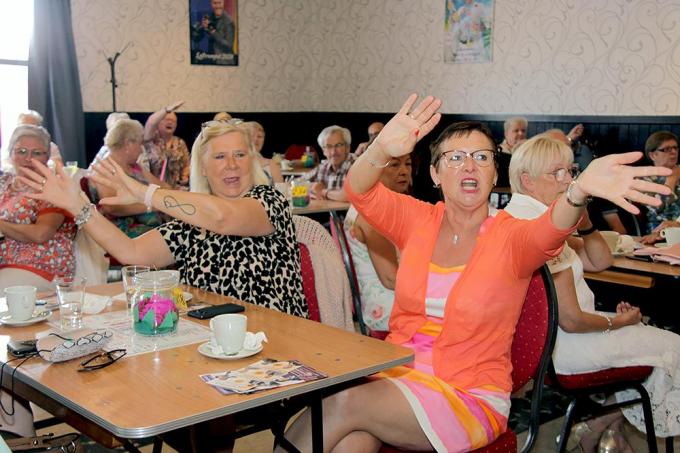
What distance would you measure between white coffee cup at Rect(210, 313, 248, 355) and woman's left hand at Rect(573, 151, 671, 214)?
816mm

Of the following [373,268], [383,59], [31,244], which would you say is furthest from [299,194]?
[383,59]

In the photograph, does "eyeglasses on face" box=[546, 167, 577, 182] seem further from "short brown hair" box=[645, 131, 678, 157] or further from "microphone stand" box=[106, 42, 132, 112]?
"microphone stand" box=[106, 42, 132, 112]

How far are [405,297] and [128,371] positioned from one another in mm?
790

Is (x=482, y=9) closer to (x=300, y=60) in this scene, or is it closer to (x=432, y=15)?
(x=432, y=15)

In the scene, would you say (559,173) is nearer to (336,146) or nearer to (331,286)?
(331,286)

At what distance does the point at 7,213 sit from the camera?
365 centimetres

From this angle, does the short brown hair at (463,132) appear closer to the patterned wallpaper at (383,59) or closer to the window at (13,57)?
the patterned wallpaper at (383,59)

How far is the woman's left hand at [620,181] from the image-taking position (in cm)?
162

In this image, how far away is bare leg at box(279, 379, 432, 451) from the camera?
189cm

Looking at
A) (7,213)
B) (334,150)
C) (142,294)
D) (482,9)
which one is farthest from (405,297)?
(482,9)

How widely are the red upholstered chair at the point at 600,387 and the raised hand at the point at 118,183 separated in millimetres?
1368

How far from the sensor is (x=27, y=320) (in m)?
2.10

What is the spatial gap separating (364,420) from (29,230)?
2.29 meters

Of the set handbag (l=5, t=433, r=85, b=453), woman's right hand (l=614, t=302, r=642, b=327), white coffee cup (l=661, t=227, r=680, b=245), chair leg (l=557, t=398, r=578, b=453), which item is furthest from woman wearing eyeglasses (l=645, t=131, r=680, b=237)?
handbag (l=5, t=433, r=85, b=453)
